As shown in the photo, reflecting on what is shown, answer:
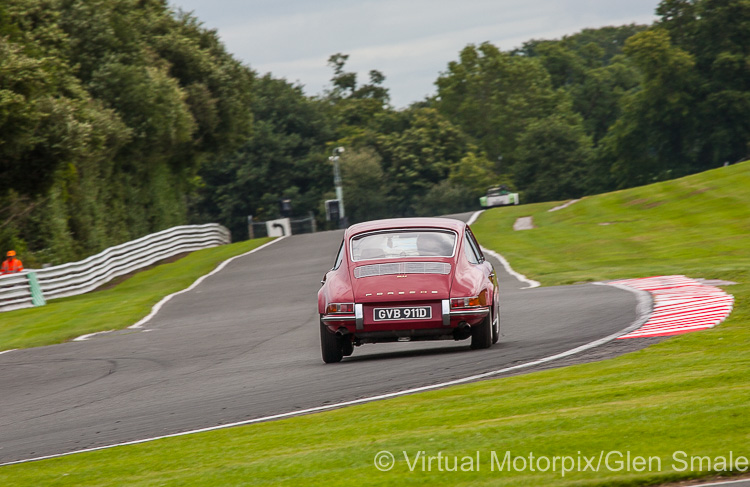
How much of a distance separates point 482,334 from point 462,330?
0.31m

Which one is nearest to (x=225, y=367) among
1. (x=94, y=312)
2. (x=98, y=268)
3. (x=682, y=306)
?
(x=682, y=306)

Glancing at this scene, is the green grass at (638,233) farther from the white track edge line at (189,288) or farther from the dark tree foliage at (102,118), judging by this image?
the dark tree foliage at (102,118)

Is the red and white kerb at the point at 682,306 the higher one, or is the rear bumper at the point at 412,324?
the rear bumper at the point at 412,324

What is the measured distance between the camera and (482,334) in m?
10.9

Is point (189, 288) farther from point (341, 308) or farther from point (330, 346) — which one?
point (341, 308)

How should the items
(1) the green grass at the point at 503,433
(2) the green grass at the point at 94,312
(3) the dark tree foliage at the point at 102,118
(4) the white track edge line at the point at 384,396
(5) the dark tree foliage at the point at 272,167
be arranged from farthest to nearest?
(5) the dark tree foliage at the point at 272,167
(3) the dark tree foliage at the point at 102,118
(2) the green grass at the point at 94,312
(4) the white track edge line at the point at 384,396
(1) the green grass at the point at 503,433

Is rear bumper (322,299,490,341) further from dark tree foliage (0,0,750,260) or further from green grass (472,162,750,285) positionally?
dark tree foliage (0,0,750,260)

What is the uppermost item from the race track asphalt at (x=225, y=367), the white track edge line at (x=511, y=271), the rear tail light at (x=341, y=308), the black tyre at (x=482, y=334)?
the rear tail light at (x=341, y=308)

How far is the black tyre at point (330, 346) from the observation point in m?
11.0

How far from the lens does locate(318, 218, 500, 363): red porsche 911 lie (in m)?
10.5

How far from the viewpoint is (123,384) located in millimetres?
11070

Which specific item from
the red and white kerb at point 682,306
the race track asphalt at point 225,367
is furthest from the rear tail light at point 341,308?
the red and white kerb at point 682,306

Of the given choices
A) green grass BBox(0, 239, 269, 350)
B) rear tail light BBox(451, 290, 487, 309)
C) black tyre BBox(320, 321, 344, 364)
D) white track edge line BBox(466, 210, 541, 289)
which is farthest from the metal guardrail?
rear tail light BBox(451, 290, 487, 309)

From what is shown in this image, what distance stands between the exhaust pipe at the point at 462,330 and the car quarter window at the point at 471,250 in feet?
3.02
